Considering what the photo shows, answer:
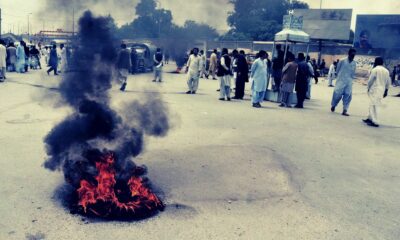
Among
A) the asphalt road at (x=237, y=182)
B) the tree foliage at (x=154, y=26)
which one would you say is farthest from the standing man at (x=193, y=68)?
the tree foliage at (x=154, y=26)

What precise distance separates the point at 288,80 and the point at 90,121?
317 inches

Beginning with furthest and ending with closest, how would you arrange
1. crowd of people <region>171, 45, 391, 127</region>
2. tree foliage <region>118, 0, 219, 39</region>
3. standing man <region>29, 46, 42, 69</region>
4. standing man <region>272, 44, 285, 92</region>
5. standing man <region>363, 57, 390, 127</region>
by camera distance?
1. standing man <region>29, 46, 42, 69</region>
2. standing man <region>272, 44, 285, 92</region>
3. crowd of people <region>171, 45, 391, 127</region>
4. standing man <region>363, 57, 390, 127</region>
5. tree foliage <region>118, 0, 219, 39</region>

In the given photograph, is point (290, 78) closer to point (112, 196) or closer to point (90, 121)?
point (90, 121)

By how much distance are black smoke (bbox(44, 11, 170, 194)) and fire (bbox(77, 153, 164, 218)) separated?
0.15m

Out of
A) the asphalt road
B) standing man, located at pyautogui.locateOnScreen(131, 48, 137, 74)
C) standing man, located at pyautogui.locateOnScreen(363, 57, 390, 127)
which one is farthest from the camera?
standing man, located at pyautogui.locateOnScreen(131, 48, 137, 74)

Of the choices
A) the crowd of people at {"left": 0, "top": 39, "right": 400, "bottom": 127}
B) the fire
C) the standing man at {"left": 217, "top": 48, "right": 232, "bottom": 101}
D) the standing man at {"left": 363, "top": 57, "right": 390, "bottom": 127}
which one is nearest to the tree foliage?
the crowd of people at {"left": 0, "top": 39, "right": 400, "bottom": 127}

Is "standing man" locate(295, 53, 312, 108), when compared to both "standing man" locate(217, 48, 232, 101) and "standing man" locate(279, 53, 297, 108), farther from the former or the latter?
"standing man" locate(217, 48, 232, 101)

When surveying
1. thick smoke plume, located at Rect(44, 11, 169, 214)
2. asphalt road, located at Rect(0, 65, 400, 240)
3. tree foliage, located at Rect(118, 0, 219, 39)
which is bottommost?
asphalt road, located at Rect(0, 65, 400, 240)

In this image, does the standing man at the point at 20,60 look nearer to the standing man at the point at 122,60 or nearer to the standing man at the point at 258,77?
→ the standing man at the point at 122,60

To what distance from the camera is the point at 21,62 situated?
18594 millimetres

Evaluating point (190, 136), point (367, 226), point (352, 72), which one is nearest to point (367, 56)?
point (352, 72)

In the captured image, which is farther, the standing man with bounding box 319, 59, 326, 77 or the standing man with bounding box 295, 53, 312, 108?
the standing man with bounding box 319, 59, 326, 77

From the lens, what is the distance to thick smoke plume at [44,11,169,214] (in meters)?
4.33

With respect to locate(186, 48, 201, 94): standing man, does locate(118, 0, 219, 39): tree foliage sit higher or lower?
higher
